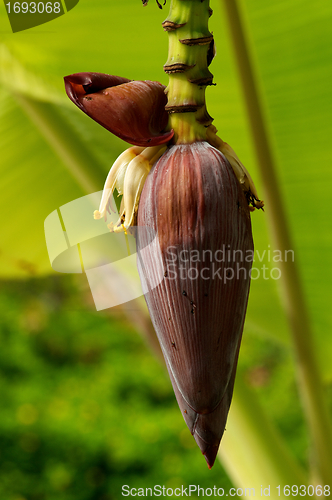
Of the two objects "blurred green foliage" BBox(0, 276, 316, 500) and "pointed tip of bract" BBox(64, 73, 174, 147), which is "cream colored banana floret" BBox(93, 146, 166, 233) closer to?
"pointed tip of bract" BBox(64, 73, 174, 147)

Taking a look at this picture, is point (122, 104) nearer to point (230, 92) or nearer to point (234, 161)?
point (234, 161)

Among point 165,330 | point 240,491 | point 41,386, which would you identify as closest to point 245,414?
point 240,491

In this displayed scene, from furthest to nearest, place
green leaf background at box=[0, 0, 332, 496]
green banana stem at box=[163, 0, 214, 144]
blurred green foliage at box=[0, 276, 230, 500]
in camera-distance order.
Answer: blurred green foliage at box=[0, 276, 230, 500] → green leaf background at box=[0, 0, 332, 496] → green banana stem at box=[163, 0, 214, 144]

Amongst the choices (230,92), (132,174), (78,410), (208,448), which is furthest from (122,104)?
(78,410)

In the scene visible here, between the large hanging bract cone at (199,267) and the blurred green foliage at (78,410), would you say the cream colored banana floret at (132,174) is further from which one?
the blurred green foliage at (78,410)

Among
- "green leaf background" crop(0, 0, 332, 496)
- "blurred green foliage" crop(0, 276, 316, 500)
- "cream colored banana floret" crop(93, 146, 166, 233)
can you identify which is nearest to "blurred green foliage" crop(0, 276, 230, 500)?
"blurred green foliage" crop(0, 276, 316, 500)

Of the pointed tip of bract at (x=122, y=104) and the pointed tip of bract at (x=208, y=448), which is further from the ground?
the pointed tip of bract at (x=122, y=104)

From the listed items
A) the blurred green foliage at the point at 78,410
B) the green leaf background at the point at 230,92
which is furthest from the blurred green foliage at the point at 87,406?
the green leaf background at the point at 230,92
